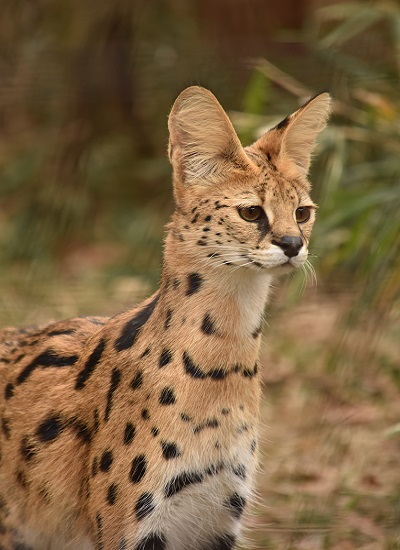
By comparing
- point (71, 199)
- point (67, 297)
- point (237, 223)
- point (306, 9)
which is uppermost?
point (306, 9)

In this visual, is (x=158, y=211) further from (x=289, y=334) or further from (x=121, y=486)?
(x=121, y=486)

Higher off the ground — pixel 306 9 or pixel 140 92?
pixel 306 9

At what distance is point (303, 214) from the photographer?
342 centimetres

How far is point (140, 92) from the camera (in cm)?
845

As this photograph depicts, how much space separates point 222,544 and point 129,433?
1.85 ft

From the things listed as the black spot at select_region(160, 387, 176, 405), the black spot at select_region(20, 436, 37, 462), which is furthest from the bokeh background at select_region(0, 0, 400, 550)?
the black spot at select_region(20, 436, 37, 462)

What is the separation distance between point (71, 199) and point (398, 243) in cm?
367

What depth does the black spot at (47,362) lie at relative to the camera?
12.5ft

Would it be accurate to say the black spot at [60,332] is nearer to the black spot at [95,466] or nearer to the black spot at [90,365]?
the black spot at [90,365]

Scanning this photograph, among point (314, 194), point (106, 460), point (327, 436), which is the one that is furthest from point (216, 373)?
point (314, 194)

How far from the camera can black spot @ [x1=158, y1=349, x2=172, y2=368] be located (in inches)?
137

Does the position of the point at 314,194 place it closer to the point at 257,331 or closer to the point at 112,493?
the point at 257,331

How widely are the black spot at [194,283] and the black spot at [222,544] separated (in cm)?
86

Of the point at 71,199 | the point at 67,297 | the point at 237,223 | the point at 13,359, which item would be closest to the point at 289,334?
the point at 67,297
